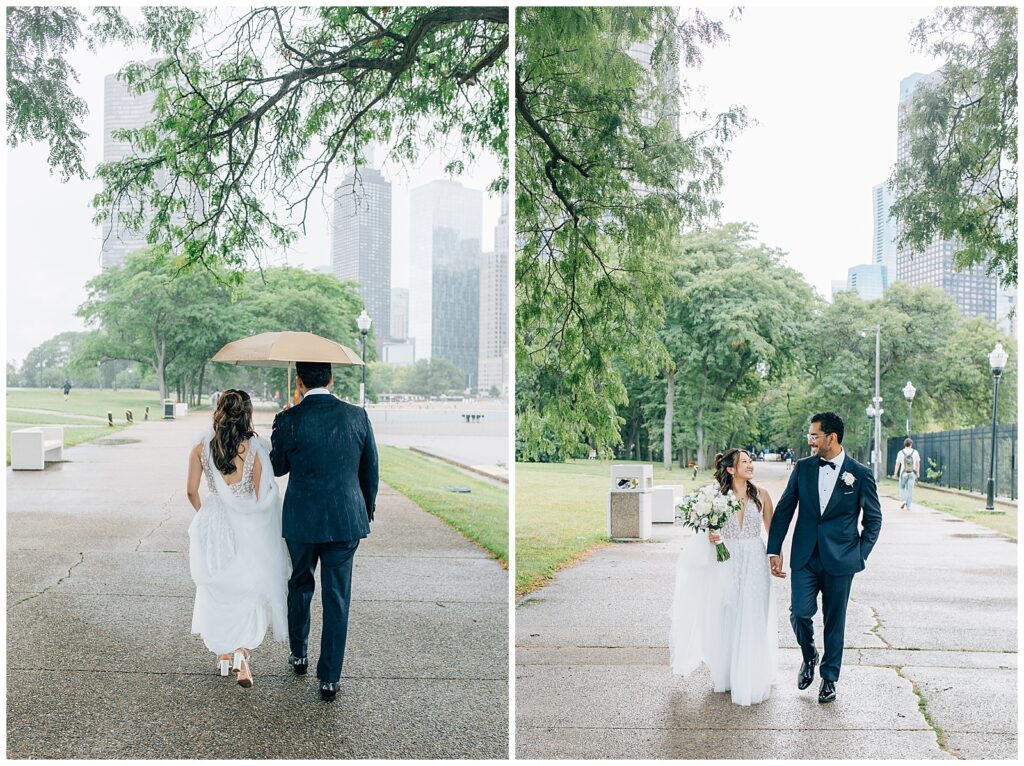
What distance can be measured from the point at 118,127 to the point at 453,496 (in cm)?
550

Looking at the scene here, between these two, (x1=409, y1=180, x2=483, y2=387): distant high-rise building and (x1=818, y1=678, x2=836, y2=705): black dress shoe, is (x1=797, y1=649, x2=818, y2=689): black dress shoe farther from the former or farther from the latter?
(x1=409, y1=180, x2=483, y2=387): distant high-rise building

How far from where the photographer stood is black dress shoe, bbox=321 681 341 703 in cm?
379

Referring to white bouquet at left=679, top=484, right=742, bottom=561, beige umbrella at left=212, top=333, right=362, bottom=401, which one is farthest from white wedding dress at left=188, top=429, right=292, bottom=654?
white bouquet at left=679, top=484, right=742, bottom=561

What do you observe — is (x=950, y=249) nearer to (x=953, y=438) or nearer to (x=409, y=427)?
(x=953, y=438)

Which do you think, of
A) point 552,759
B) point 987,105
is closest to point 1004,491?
point 987,105

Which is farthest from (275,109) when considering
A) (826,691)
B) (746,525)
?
(826,691)

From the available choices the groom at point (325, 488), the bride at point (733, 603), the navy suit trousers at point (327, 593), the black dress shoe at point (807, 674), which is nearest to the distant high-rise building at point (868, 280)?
the bride at point (733, 603)

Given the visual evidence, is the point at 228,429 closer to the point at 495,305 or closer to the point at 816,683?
the point at 495,305

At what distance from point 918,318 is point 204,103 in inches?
212

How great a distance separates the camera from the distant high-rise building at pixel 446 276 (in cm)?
531

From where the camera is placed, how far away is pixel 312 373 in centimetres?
392

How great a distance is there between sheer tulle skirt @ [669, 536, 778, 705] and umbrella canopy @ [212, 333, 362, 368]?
1939mm

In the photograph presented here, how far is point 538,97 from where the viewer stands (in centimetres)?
595

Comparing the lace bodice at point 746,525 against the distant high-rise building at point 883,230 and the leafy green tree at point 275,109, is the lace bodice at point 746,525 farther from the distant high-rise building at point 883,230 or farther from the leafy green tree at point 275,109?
A: the leafy green tree at point 275,109
